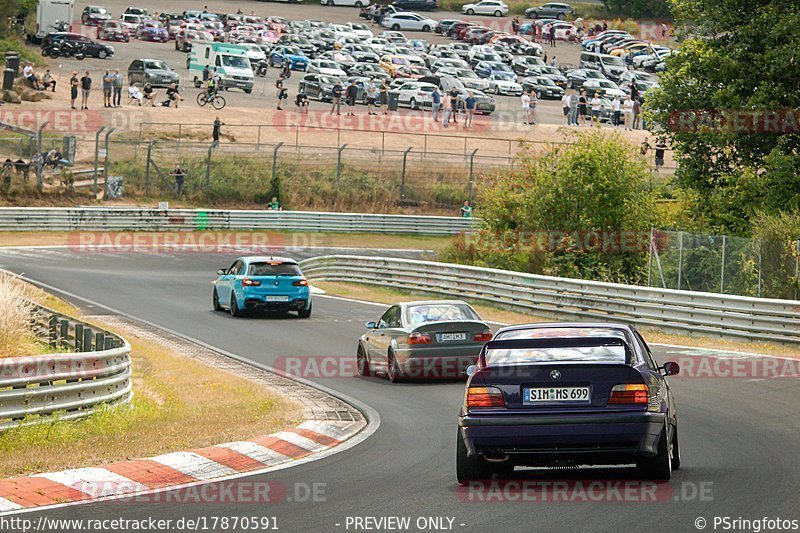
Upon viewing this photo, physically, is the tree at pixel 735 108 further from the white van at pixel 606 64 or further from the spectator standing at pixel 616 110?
the white van at pixel 606 64

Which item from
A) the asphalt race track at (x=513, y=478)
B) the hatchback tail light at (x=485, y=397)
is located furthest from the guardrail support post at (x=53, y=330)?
the hatchback tail light at (x=485, y=397)

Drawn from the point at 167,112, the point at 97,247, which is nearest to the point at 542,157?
the point at 97,247

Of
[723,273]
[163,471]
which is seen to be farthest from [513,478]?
[723,273]

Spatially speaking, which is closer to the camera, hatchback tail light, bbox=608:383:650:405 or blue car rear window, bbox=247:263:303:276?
hatchback tail light, bbox=608:383:650:405

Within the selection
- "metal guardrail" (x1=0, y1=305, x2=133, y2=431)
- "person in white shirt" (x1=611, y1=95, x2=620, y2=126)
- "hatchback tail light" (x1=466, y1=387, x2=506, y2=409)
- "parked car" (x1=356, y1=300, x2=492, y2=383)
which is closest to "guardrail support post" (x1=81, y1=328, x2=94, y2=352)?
"metal guardrail" (x1=0, y1=305, x2=133, y2=431)

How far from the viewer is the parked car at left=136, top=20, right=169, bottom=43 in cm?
8688

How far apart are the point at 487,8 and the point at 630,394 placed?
330 feet

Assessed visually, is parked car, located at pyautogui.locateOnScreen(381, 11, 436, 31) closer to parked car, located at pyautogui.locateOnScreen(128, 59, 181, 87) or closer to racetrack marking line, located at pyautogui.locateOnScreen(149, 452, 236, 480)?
parked car, located at pyautogui.locateOnScreen(128, 59, 181, 87)

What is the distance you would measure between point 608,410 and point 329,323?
1826cm

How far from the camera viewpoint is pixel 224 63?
7462cm

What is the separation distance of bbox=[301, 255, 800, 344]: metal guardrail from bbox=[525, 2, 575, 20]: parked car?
71700 millimetres

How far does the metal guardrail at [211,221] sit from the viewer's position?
49875mm

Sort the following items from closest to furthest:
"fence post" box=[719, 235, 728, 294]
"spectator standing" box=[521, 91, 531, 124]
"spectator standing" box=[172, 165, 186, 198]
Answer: "fence post" box=[719, 235, 728, 294]
"spectator standing" box=[172, 165, 186, 198]
"spectator standing" box=[521, 91, 531, 124]

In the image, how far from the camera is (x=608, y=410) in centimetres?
987
